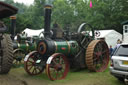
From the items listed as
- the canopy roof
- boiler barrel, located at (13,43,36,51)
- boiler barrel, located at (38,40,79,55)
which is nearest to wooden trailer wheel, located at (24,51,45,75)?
boiler barrel, located at (38,40,79,55)

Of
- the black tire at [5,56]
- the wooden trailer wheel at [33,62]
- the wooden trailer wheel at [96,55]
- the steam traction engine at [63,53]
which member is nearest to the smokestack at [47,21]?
the steam traction engine at [63,53]

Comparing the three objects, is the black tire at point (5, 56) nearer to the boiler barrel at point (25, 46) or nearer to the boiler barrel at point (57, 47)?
the boiler barrel at point (57, 47)

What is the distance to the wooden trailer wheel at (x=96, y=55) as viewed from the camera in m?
6.57

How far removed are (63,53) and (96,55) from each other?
1.47 m

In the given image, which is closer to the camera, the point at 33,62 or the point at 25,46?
the point at 33,62

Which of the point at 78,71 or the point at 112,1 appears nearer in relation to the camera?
the point at 78,71

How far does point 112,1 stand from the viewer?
22.4 metres

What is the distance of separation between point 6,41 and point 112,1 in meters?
19.8

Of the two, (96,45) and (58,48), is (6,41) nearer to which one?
(58,48)

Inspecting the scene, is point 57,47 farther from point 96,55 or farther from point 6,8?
point 6,8

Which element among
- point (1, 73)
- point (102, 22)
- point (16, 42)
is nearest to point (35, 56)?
point (1, 73)

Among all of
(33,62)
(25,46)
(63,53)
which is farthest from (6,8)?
(25,46)

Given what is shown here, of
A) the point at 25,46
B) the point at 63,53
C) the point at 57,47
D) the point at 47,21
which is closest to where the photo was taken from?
the point at 47,21

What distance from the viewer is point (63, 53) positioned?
655 centimetres
